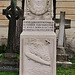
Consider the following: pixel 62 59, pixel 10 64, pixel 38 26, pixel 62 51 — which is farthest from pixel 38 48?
pixel 62 51

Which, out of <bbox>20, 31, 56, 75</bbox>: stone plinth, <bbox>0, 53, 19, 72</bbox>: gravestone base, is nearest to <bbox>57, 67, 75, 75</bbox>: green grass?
<bbox>0, 53, 19, 72</bbox>: gravestone base

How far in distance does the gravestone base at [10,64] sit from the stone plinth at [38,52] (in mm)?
2681

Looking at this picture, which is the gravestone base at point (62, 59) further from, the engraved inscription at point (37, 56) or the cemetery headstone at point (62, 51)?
the engraved inscription at point (37, 56)

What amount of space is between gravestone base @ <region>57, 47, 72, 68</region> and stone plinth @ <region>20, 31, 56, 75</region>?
3.60 m

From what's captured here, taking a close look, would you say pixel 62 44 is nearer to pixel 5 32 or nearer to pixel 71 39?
pixel 71 39

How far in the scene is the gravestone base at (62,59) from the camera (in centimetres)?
1020

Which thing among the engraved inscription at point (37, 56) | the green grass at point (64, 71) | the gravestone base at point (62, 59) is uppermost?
the engraved inscription at point (37, 56)

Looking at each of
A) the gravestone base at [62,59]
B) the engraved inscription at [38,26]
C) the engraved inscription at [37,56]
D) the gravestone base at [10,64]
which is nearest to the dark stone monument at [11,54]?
the gravestone base at [10,64]

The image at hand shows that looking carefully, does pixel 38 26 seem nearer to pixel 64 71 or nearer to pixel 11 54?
pixel 11 54

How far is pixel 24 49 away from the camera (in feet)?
21.8

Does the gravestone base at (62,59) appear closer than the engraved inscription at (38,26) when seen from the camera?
No

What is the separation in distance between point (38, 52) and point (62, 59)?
397 centimetres

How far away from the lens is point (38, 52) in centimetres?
663

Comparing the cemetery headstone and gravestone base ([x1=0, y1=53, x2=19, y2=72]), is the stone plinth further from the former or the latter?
the cemetery headstone
